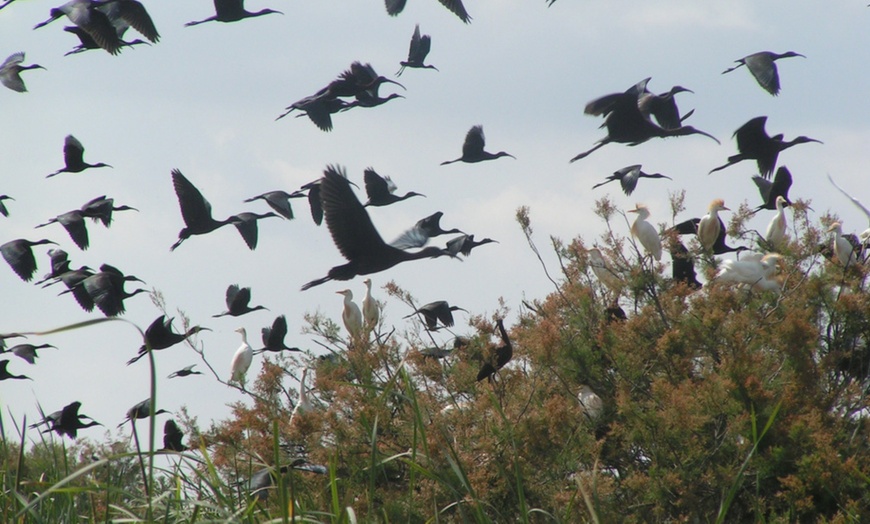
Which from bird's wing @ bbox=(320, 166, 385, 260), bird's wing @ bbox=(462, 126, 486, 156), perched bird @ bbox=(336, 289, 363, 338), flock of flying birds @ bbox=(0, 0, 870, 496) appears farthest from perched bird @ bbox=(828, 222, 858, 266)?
perched bird @ bbox=(336, 289, 363, 338)

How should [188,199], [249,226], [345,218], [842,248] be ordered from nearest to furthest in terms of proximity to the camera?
1. [345,218]
2. [842,248]
3. [188,199]
4. [249,226]

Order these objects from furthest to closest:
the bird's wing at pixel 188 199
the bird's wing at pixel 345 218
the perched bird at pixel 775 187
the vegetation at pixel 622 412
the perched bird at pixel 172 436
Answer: the perched bird at pixel 775 187
the bird's wing at pixel 188 199
the perched bird at pixel 172 436
the bird's wing at pixel 345 218
the vegetation at pixel 622 412

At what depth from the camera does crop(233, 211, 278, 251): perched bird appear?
1073 cm

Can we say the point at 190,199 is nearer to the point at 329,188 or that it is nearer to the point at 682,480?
the point at 329,188

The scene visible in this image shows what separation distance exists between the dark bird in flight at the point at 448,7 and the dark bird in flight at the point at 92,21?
91.5 inches

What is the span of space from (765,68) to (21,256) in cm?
778

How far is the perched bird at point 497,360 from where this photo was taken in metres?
6.21

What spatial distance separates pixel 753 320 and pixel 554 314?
1.32m

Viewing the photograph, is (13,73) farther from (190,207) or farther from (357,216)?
(357,216)

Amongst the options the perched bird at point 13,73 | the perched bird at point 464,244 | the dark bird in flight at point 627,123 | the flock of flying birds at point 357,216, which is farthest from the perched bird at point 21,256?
the dark bird in flight at point 627,123

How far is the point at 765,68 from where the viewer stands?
9.15 m

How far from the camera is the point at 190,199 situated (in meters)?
9.34

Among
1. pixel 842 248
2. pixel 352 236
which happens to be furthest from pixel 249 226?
pixel 842 248

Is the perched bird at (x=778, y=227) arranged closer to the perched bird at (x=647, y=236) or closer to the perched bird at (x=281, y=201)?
the perched bird at (x=647, y=236)
